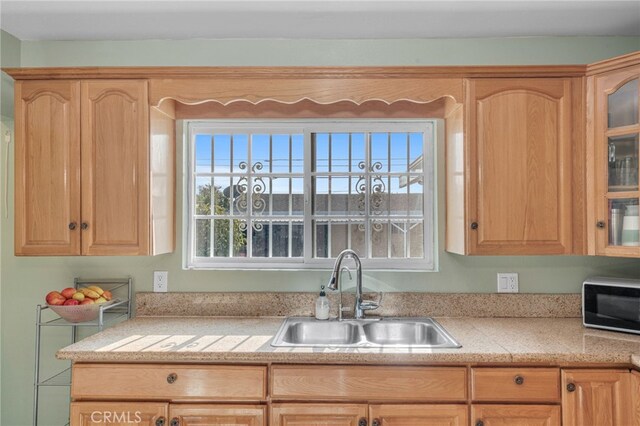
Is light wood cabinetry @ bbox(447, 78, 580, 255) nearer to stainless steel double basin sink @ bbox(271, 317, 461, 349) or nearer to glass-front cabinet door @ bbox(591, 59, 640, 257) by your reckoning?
glass-front cabinet door @ bbox(591, 59, 640, 257)

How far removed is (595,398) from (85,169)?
238cm

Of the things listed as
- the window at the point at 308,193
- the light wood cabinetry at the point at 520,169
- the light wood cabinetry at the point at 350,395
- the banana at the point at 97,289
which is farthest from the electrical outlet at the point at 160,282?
the light wood cabinetry at the point at 520,169

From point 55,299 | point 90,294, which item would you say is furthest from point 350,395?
point 55,299

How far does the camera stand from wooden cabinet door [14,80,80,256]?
1.95 metres

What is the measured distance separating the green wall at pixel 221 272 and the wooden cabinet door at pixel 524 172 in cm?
34

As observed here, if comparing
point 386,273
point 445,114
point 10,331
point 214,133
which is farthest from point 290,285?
point 10,331

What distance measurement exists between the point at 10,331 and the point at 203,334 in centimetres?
124

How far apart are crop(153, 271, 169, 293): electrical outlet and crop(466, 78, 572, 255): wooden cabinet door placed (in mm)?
1600

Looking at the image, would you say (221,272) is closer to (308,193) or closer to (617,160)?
(308,193)

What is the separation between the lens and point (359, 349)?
1.66m

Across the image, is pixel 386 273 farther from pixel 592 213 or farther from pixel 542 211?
pixel 592 213

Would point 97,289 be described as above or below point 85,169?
below

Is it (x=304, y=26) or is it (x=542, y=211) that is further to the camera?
(x=304, y=26)

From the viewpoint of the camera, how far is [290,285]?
2.27 meters
